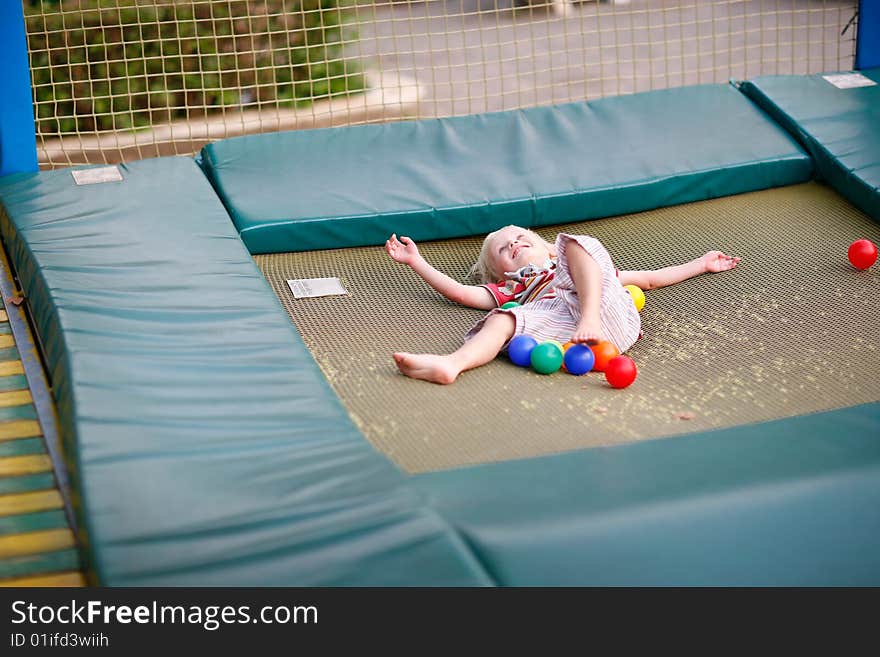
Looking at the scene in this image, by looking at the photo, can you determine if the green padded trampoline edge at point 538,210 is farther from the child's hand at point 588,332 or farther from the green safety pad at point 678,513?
the green safety pad at point 678,513

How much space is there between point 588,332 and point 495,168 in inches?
43.8

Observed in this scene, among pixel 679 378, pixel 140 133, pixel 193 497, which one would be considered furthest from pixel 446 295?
pixel 140 133

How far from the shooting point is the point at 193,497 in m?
1.71

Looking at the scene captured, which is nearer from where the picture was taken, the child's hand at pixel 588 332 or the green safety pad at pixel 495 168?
the child's hand at pixel 588 332

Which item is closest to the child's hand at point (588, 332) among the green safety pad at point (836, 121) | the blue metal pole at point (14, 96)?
the green safety pad at point (836, 121)

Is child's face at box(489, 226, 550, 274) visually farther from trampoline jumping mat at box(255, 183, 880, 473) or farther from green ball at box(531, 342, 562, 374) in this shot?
green ball at box(531, 342, 562, 374)

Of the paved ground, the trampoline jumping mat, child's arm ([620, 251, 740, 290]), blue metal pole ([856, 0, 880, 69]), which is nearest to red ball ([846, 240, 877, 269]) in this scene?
the trampoline jumping mat

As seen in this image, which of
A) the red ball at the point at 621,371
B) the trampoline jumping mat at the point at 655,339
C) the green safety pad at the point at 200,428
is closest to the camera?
the green safety pad at the point at 200,428

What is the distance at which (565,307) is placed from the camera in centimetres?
251

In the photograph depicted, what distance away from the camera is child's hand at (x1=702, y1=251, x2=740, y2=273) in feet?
9.34

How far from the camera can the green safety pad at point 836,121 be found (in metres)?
3.25

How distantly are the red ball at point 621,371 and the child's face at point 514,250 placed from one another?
48 centimetres
